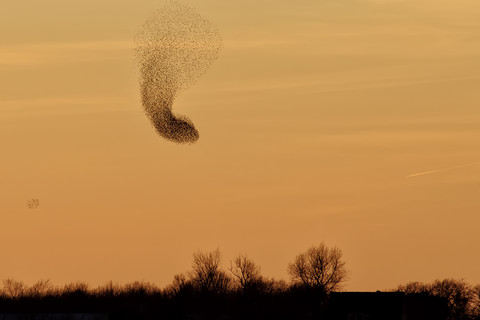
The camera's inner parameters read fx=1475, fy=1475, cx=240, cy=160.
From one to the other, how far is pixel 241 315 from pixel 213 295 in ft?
156

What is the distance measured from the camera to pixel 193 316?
476 feet

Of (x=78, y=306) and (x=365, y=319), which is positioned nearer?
(x=365, y=319)

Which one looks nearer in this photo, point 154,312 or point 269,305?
point 154,312

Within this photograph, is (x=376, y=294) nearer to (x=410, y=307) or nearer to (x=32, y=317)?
(x=410, y=307)

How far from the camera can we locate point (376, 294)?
14562 cm

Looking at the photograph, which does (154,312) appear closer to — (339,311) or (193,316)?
(193,316)

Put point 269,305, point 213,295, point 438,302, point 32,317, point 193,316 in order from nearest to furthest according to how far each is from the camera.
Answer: point 32,317
point 193,316
point 438,302
point 269,305
point 213,295

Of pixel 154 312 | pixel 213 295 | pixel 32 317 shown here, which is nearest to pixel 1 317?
pixel 32 317

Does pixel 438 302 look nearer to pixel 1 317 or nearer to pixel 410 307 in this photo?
pixel 410 307

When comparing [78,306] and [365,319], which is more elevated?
[78,306]

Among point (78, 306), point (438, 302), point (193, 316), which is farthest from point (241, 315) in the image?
point (78, 306)

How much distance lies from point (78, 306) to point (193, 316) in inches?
1662

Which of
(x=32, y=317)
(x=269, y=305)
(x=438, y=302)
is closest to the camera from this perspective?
(x=32, y=317)

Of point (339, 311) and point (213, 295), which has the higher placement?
point (213, 295)
